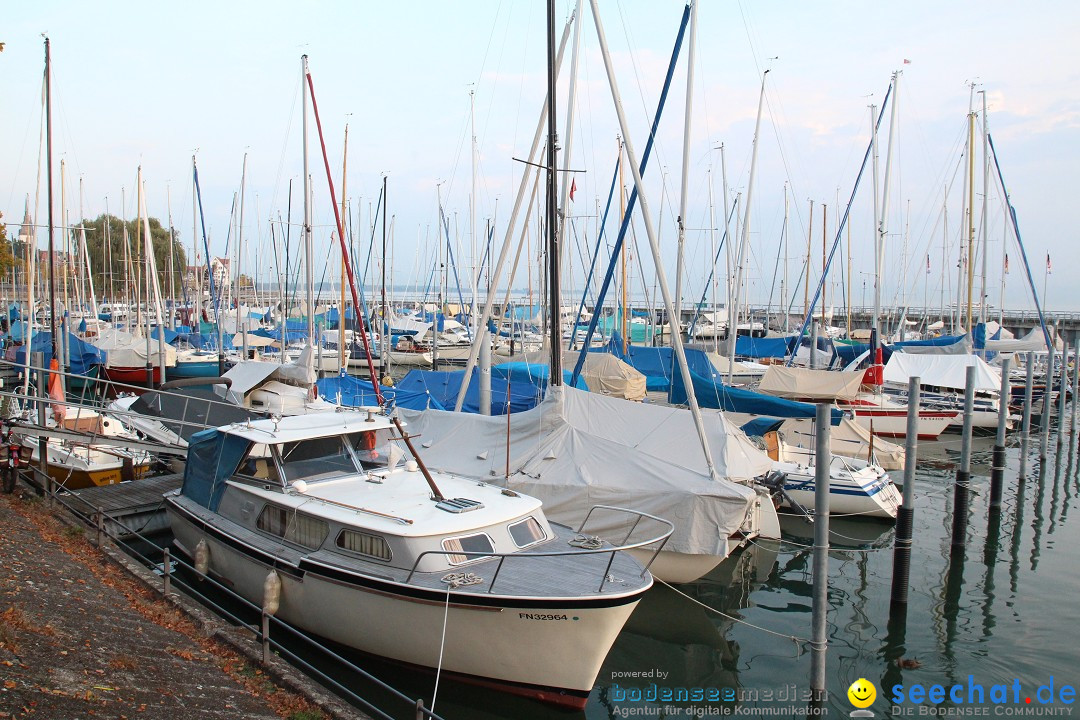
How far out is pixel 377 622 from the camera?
923 centimetres

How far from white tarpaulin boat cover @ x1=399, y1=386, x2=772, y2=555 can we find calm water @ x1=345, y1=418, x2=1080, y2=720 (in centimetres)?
143

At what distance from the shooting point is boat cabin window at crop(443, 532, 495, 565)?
30.3 feet

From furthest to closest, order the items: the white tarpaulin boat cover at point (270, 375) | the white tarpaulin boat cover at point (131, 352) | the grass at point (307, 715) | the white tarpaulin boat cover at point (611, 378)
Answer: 1. the white tarpaulin boat cover at point (131, 352)
2. the white tarpaulin boat cover at point (611, 378)
3. the white tarpaulin boat cover at point (270, 375)
4. the grass at point (307, 715)

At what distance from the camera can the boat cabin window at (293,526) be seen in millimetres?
10055

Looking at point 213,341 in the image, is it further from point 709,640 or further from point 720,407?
point 709,640

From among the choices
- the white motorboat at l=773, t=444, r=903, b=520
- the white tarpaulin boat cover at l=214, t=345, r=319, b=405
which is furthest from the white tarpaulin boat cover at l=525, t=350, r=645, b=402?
the white tarpaulin boat cover at l=214, t=345, r=319, b=405

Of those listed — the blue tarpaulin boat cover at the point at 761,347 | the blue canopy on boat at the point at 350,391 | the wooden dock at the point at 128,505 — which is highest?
the blue tarpaulin boat cover at the point at 761,347

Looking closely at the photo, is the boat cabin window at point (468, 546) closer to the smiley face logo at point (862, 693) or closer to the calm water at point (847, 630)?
the calm water at point (847, 630)

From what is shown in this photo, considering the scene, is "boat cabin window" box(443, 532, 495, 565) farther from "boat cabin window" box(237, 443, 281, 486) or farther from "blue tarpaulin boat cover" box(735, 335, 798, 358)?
"blue tarpaulin boat cover" box(735, 335, 798, 358)

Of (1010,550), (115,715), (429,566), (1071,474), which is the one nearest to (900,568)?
(1010,550)

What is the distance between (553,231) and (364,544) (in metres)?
6.58

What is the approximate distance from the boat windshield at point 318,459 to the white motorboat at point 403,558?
0.9 inches

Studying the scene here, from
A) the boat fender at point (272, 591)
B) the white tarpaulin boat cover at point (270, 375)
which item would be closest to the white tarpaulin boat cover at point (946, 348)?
the white tarpaulin boat cover at point (270, 375)

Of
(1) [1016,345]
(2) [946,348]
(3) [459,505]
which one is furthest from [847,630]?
(1) [1016,345]
